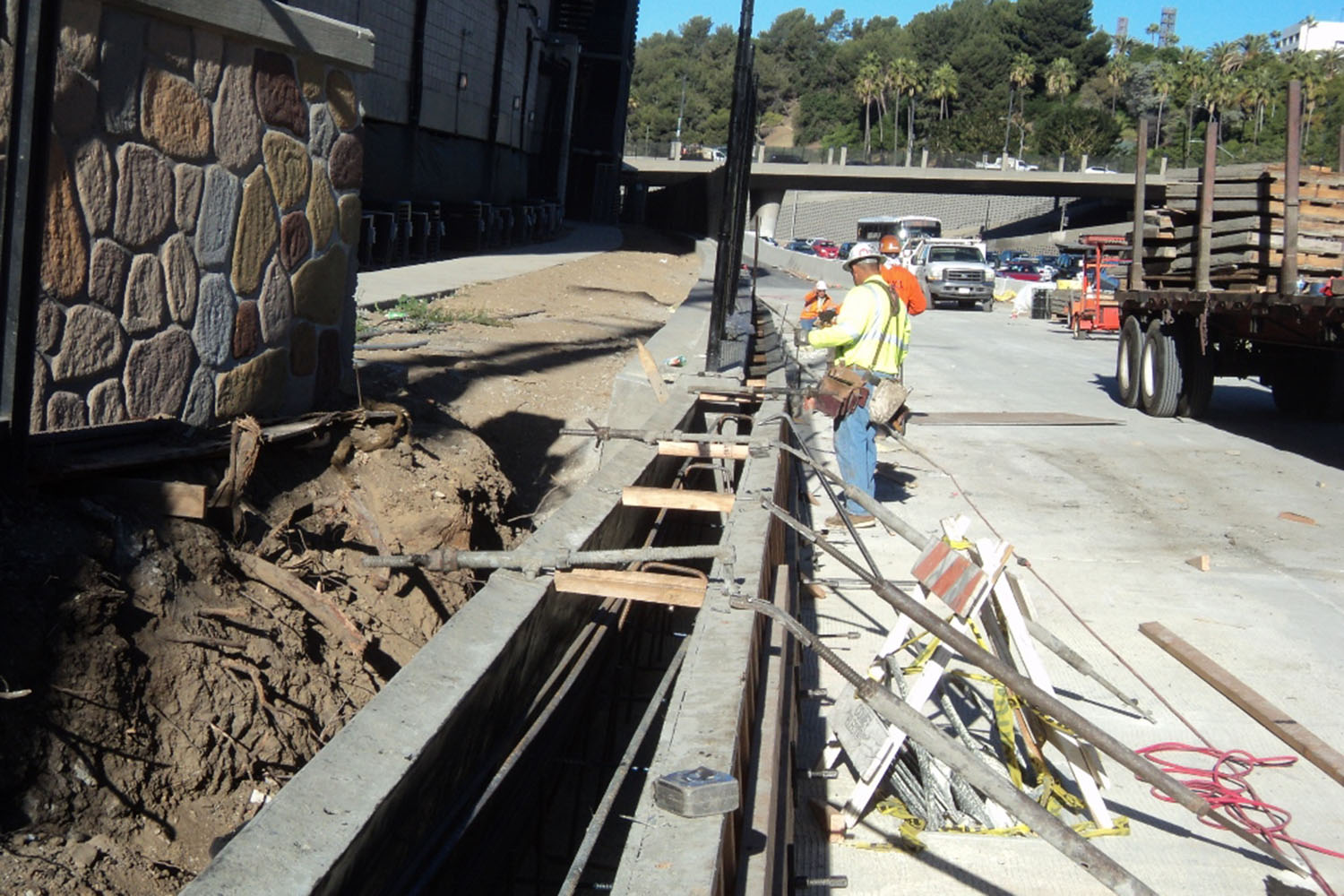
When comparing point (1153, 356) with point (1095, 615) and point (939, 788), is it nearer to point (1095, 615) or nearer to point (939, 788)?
point (1095, 615)

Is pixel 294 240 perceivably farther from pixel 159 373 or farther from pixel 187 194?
pixel 159 373

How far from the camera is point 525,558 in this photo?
4.70m

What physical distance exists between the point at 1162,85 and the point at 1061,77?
1274 cm

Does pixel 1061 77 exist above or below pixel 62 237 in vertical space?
above

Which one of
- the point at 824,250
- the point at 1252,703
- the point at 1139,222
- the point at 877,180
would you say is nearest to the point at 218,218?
the point at 1252,703

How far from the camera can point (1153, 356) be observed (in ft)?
50.9

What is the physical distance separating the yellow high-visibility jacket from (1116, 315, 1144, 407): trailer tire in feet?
24.5

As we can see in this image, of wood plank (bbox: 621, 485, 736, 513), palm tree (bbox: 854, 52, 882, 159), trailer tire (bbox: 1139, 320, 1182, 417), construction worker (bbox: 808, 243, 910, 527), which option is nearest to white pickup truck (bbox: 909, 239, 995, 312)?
trailer tire (bbox: 1139, 320, 1182, 417)

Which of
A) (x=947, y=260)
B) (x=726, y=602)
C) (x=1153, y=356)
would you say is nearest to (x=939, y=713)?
(x=726, y=602)

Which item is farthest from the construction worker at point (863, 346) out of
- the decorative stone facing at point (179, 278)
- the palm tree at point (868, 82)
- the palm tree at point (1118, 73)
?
the palm tree at point (1118, 73)

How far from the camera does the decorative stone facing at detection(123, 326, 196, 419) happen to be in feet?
15.4

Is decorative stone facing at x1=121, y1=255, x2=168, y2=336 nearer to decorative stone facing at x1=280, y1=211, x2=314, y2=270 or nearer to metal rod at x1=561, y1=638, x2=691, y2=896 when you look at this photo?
decorative stone facing at x1=280, y1=211, x2=314, y2=270

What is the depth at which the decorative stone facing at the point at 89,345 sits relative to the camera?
434 cm

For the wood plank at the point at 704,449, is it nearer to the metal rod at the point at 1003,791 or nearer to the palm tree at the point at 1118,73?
the metal rod at the point at 1003,791
